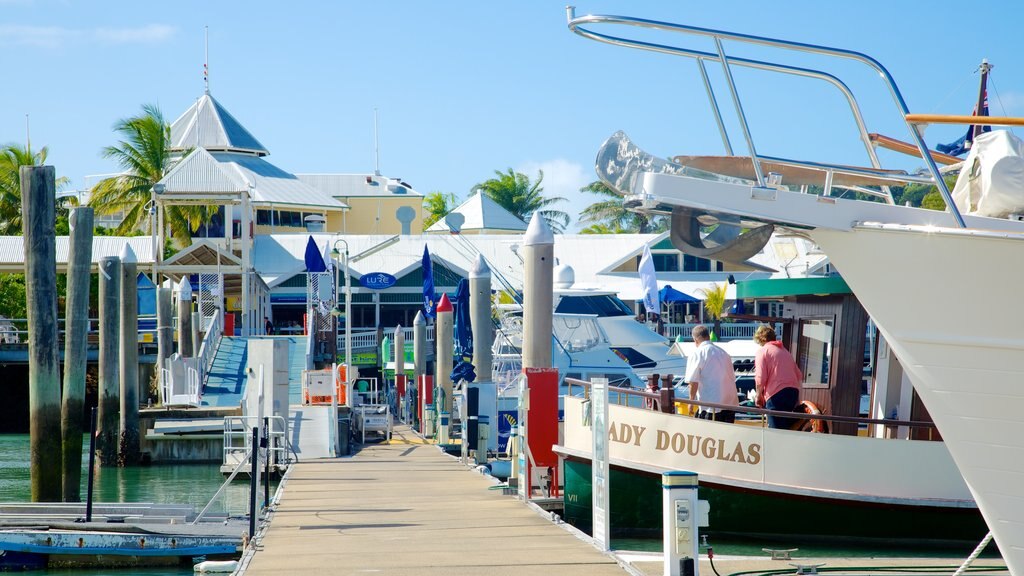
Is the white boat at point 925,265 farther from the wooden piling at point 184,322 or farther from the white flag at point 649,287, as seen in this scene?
the white flag at point 649,287

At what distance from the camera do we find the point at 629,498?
12898mm

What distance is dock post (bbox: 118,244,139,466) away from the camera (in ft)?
80.2

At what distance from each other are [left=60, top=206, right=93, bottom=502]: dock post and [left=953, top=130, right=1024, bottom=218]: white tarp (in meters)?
12.9

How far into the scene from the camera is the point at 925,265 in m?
7.98

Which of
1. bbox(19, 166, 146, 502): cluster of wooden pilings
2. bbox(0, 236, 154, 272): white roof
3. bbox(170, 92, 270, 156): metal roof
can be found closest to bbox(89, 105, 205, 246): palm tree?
bbox(0, 236, 154, 272): white roof

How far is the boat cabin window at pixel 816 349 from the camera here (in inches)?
518

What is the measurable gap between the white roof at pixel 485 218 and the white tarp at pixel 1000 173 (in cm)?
5573

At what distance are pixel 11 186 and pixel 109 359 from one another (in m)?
26.8

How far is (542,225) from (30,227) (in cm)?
666

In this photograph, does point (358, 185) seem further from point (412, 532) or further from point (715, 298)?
point (412, 532)

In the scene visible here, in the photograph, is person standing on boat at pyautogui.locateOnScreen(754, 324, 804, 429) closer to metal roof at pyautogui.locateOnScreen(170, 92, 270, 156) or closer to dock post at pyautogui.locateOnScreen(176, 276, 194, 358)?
dock post at pyautogui.locateOnScreen(176, 276, 194, 358)

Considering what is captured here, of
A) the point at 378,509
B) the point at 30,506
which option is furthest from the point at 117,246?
the point at 378,509

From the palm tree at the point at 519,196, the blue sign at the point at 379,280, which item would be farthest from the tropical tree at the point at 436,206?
the blue sign at the point at 379,280

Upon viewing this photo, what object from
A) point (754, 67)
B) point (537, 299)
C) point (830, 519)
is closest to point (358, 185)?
point (537, 299)
